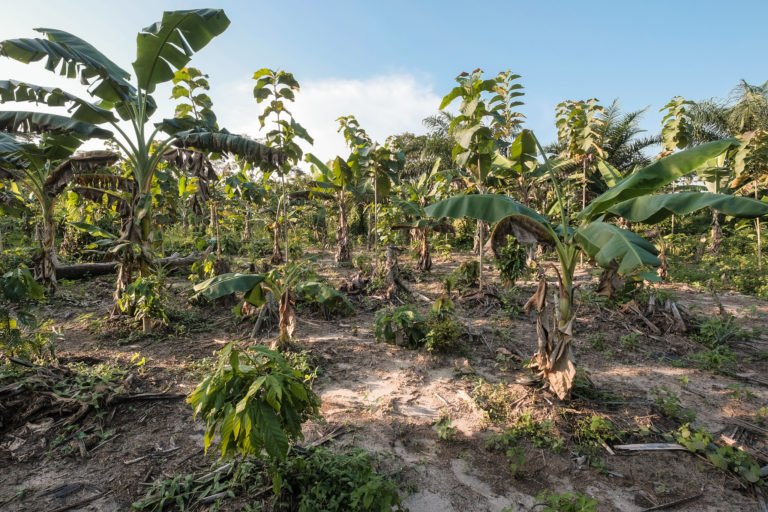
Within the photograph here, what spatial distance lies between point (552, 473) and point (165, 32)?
7.30 m

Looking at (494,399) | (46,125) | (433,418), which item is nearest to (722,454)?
(494,399)

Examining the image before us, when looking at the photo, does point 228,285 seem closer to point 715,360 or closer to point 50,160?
point 50,160

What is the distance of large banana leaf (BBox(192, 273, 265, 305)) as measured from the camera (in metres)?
4.77

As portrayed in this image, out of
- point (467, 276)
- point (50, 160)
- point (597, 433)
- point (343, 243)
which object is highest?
point (50, 160)

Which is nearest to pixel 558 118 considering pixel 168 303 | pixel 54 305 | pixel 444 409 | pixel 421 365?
pixel 421 365

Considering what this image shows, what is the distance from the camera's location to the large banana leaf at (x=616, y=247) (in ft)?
9.52

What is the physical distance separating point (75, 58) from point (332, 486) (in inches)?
250

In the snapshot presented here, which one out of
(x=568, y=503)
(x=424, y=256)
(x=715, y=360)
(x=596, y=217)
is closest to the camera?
(x=568, y=503)

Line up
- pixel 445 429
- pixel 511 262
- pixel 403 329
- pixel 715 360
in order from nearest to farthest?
pixel 445 429
pixel 715 360
pixel 403 329
pixel 511 262

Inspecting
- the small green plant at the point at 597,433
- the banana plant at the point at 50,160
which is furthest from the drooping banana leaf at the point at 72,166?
the small green plant at the point at 597,433

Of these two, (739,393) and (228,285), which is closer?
(739,393)

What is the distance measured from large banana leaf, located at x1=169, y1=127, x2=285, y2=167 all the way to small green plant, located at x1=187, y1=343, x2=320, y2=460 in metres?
4.60

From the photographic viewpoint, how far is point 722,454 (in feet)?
10.5

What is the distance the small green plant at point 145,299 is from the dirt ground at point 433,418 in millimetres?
370
